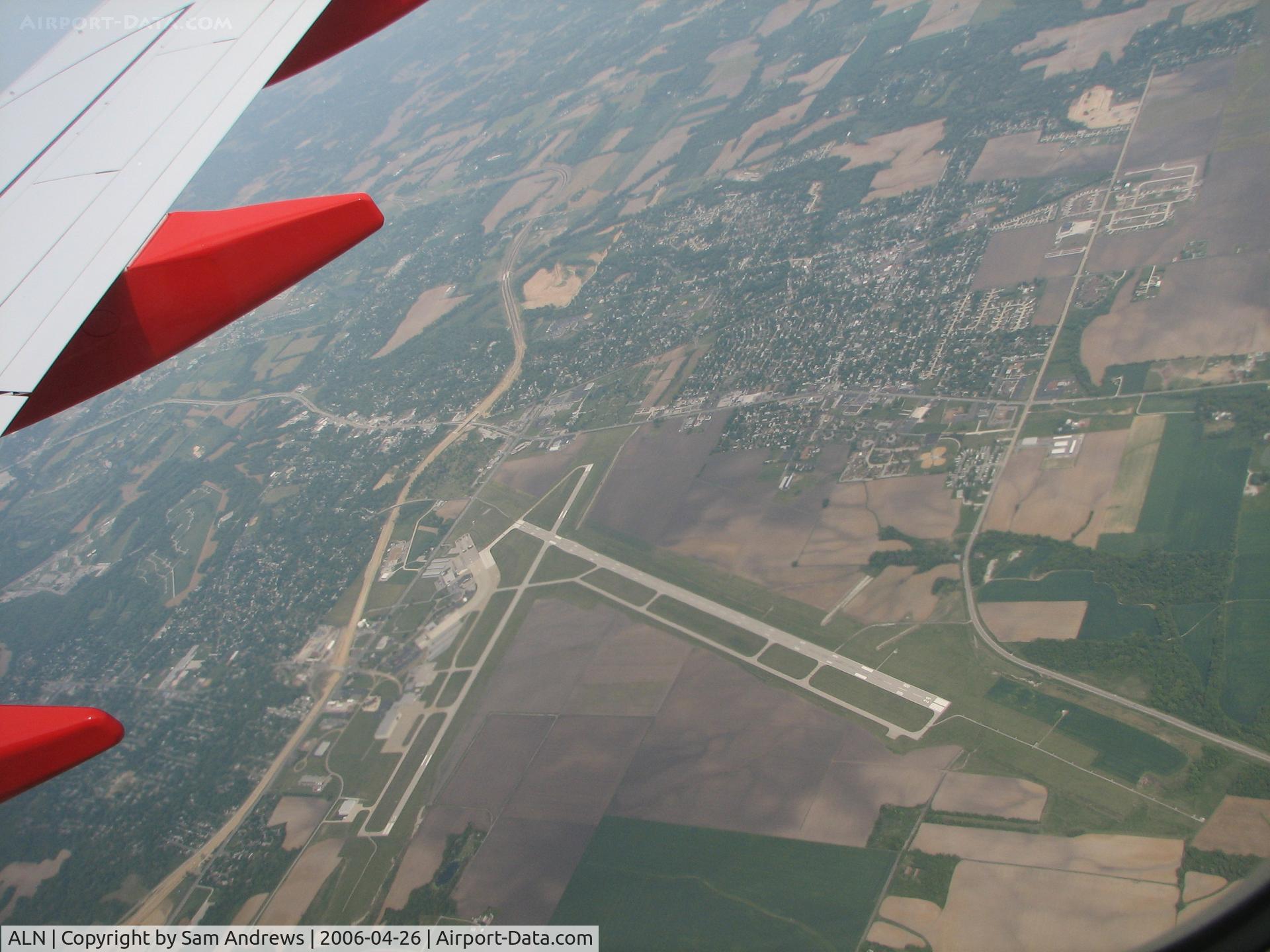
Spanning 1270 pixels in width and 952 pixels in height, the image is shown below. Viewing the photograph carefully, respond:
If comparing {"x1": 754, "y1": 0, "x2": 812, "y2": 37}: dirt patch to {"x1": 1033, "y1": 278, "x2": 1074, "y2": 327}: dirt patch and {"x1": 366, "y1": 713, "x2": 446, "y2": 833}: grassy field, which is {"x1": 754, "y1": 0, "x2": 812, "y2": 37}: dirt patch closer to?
{"x1": 1033, "y1": 278, "x2": 1074, "y2": 327}: dirt patch

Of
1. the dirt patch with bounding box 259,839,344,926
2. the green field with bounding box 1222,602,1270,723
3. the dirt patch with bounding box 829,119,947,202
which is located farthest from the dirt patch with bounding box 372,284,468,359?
the green field with bounding box 1222,602,1270,723

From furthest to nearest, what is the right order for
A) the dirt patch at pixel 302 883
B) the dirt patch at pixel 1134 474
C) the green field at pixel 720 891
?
1. the dirt patch at pixel 1134 474
2. the dirt patch at pixel 302 883
3. the green field at pixel 720 891

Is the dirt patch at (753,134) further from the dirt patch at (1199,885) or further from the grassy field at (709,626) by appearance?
the dirt patch at (1199,885)

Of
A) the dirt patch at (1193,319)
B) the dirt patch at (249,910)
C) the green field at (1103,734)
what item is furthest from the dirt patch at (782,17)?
the dirt patch at (249,910)

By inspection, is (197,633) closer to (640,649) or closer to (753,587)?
(640,649)

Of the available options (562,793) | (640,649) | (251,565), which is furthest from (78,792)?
(640,649)
